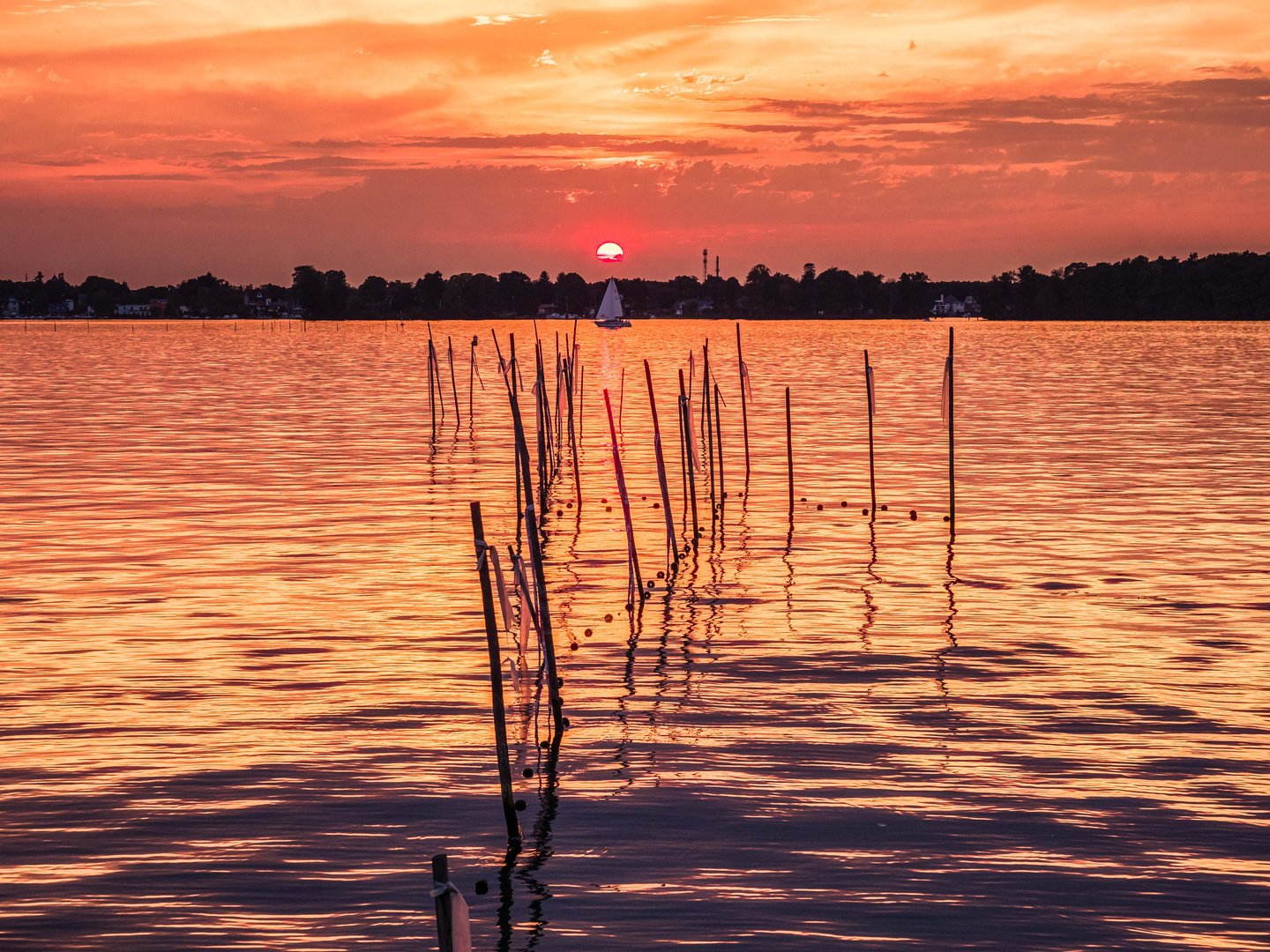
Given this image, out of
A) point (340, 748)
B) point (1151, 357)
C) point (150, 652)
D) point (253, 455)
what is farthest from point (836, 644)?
point (1151, 357)

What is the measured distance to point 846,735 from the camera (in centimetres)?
1602

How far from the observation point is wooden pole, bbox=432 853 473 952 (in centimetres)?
762

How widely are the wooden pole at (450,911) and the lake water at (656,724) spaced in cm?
313

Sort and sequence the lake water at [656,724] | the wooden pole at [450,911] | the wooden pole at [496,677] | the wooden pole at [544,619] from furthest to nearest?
1. the wooden pole at [544,619]
2. the wooden pole at [496,677]
3. the lake water at [656,724]
4. the wooden pole at [450,911]

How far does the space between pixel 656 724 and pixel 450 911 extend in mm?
9076

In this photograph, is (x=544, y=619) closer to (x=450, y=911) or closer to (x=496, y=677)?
(x=496, y=677)

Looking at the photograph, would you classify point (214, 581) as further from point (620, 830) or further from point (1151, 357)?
point (1151, 357)

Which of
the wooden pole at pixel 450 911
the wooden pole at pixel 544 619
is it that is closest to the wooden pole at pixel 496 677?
the wooden pole at pixel 544 619

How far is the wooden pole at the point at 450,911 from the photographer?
7617 mm

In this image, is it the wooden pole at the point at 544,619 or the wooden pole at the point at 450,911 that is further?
the wooden pole at the point at 544,619

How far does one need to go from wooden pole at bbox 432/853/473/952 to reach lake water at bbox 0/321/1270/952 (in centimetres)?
313

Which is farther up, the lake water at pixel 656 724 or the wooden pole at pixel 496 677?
the wooden pole at pixel 496 677

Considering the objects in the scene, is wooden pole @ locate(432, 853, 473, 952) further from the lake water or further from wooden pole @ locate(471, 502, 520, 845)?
wooden pole @ locate(471, 502, 520, 845)

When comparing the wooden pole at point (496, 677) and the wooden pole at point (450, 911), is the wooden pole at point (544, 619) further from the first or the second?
the wooden pole at point (450, 911)
